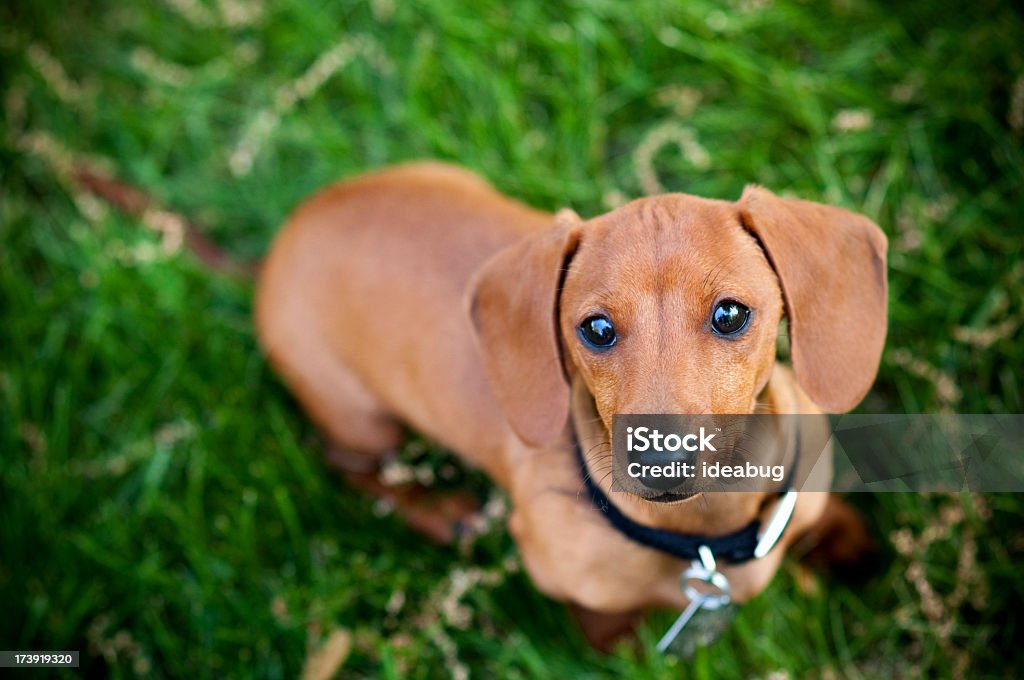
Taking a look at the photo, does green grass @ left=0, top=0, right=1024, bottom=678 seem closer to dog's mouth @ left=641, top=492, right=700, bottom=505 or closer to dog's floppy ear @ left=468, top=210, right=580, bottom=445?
dog's floppy ear @ left=468, top=210, right=580, bottom=445

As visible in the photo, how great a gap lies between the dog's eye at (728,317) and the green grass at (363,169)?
4.22 feet

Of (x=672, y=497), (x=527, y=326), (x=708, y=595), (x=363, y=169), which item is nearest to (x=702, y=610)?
(x=708, y=595)

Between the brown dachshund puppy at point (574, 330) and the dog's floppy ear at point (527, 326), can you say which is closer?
the brown dachshund puppy at point (574, 330)

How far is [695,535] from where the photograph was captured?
7.86 feet

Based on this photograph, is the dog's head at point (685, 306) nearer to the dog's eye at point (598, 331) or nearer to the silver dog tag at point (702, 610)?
the dog's eye at point (598, 331)

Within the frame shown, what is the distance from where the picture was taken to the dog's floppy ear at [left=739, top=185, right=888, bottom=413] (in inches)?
82.8

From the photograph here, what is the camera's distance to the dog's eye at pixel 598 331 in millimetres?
2057

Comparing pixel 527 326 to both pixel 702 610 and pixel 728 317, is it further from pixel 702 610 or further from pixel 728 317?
pixel 702 610

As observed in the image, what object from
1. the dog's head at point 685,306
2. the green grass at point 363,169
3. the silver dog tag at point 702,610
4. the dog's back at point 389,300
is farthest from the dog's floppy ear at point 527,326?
the green grass at point 363,169

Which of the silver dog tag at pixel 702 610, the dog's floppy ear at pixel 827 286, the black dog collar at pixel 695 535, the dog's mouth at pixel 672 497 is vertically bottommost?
the silver dog tag at pixel 702 610

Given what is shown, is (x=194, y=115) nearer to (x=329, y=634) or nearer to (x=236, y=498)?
(x=236, y=498)

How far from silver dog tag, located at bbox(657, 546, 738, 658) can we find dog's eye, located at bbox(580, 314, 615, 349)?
2.15 feet

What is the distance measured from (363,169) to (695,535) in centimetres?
251

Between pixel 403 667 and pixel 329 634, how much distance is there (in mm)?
307
